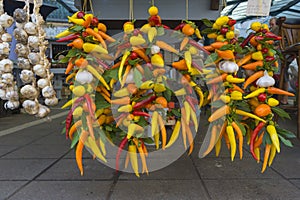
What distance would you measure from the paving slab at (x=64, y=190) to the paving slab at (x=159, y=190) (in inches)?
4.1

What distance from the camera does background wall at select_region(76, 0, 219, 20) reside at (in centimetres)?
303

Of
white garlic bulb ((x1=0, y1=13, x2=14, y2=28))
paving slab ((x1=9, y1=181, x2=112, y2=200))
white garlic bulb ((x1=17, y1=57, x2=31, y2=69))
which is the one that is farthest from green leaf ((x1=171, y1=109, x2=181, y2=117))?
white garlic bulb ((x1=0, y1=13, x2=14, y2=28))

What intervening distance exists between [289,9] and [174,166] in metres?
12.1

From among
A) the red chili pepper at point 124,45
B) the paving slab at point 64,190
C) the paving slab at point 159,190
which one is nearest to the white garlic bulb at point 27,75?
the red chili pepper at point 124,45

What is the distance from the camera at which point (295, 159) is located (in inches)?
89.6

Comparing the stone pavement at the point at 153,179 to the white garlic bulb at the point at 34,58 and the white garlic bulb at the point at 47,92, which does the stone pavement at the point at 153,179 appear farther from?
the white garlic bulb at the point at 34,58

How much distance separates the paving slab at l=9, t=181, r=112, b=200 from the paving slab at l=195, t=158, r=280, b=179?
75 cm

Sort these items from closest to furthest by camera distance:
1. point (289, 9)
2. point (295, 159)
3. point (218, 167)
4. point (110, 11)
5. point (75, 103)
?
point (75, 103) → point (218, 167) → point (295, 159) → point (110, 11) → point (289, 9)

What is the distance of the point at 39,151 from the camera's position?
103 inches

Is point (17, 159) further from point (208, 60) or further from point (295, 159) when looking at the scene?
point (295, 159)

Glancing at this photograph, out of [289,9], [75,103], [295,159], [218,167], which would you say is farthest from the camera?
[289,9]

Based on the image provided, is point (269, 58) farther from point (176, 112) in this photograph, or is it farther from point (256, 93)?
point (176, 112)

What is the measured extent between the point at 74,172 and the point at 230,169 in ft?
4.06

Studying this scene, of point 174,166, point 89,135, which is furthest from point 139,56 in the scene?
point 174,166
